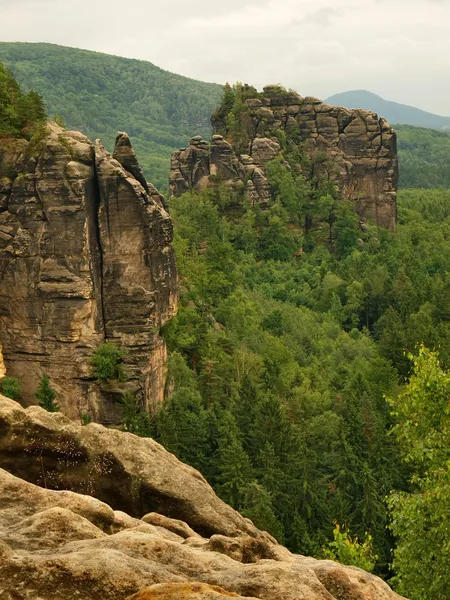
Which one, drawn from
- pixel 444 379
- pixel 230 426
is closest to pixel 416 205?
pixel 230 426

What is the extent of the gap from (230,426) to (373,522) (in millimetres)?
9871

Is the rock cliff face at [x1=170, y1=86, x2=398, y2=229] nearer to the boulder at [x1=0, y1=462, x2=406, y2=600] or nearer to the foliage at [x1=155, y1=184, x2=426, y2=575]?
the foliage at [x1=155, y1=184, x2=426, y2=575]

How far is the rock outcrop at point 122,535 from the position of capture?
1230 cm

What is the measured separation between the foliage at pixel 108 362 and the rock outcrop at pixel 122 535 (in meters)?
20.0

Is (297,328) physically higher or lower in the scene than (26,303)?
lower

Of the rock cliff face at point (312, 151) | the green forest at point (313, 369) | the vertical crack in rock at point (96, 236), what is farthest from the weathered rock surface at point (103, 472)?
the rock cliff face at point (312, 151)

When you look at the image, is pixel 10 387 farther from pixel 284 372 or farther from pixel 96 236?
pixel 284 372

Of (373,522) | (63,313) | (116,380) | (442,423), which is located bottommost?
(373,522)

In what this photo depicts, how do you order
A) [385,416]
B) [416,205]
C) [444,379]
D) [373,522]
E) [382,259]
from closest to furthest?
[444,379], [373,522], [385,416], [382,259], [416,205]

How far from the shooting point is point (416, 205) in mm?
119812

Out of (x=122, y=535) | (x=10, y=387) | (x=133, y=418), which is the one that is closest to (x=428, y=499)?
(x=122, y=535)

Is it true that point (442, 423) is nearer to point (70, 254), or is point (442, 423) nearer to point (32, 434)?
point (32, 434)

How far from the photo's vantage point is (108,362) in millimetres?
42750

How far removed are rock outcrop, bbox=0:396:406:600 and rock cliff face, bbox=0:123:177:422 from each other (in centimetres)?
2029
